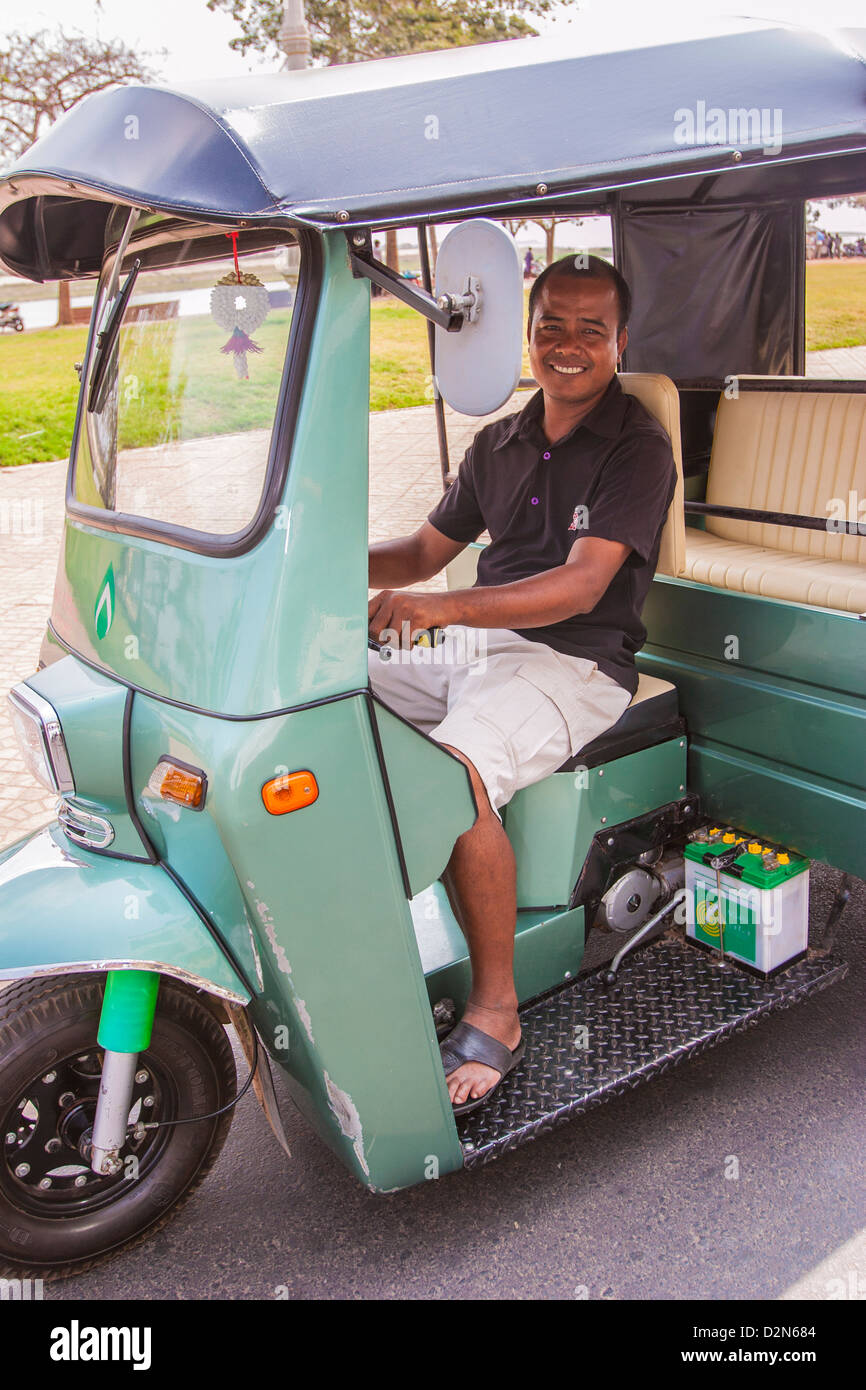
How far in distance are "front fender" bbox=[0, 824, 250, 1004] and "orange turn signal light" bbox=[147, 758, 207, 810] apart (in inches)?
7.1

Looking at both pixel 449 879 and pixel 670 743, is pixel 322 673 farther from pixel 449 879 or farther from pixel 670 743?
pixel 670 743

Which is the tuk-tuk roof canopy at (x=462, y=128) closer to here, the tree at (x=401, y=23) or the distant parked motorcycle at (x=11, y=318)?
the tree at (x=401, y=23)

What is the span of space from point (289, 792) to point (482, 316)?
2.69ft

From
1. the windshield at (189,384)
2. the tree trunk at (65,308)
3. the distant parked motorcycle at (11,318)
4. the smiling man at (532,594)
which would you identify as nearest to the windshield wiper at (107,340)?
the windshield at (189,384)

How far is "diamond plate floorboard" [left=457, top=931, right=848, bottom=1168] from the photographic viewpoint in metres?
2.37

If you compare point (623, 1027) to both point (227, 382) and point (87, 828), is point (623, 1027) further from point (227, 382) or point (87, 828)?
point (227, 382)

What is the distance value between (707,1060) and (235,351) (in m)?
2.06

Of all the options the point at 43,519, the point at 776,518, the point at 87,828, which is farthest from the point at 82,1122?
the point at 43,519

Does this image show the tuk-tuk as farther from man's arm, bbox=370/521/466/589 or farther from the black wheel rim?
man's arm, bbox=370/521/466/589

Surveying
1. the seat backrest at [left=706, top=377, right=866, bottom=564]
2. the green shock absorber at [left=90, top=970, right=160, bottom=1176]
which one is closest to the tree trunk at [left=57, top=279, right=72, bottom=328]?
the seat backrest at [left=706, top=377, right=866, bottom=564]

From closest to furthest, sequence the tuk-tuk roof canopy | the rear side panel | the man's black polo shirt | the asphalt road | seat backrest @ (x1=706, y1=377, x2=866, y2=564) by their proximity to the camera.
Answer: the tuk-tuk roof canopy < the asphalt road < the man's black polo shirt < the rear side panel < seat backrest @ (x1=706, y1=377, x2=866, y2=564)

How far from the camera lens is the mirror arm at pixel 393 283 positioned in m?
1.74

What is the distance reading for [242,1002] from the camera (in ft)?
6.56

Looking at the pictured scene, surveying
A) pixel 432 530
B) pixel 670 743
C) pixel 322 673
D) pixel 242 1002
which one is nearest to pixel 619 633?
pixel 670 743
